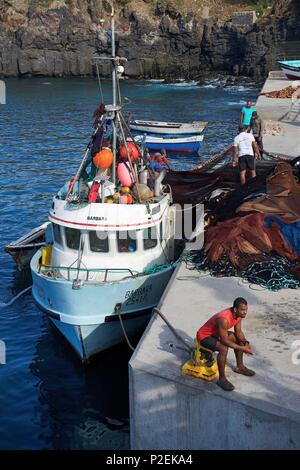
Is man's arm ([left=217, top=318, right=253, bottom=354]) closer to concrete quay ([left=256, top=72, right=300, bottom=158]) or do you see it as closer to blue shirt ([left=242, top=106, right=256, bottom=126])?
blue shirt ([left=242, top=106, right=256, bottom=126])

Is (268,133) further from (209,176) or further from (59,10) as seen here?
(59,10)

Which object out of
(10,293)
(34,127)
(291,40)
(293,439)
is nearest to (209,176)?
(10,293)

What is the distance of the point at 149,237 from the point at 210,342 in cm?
554

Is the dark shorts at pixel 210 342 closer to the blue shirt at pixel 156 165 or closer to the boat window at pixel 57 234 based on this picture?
the boat window at pixel 57 234

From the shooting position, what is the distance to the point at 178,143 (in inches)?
1565

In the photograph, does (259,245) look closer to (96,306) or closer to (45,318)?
(96,306)

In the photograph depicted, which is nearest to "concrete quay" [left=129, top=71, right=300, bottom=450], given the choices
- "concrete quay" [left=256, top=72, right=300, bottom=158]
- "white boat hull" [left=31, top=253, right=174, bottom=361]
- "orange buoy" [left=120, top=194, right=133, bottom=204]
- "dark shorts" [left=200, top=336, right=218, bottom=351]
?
"dark shorts" [left=200, top=336, right=218, bottom=351]

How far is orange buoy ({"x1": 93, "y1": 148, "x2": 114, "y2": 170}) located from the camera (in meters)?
15.8

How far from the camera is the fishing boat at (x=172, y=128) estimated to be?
1577 inches

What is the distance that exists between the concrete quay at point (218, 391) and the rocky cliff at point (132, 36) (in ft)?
226

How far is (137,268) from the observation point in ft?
50.8

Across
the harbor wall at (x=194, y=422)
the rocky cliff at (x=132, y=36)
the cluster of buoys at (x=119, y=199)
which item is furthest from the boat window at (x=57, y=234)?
the rocky cliff at (x=132, y=36)

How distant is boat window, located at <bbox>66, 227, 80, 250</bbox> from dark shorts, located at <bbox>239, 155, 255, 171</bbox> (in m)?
7.02

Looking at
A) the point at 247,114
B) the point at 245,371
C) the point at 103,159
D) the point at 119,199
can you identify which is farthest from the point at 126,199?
the point at 247,114
